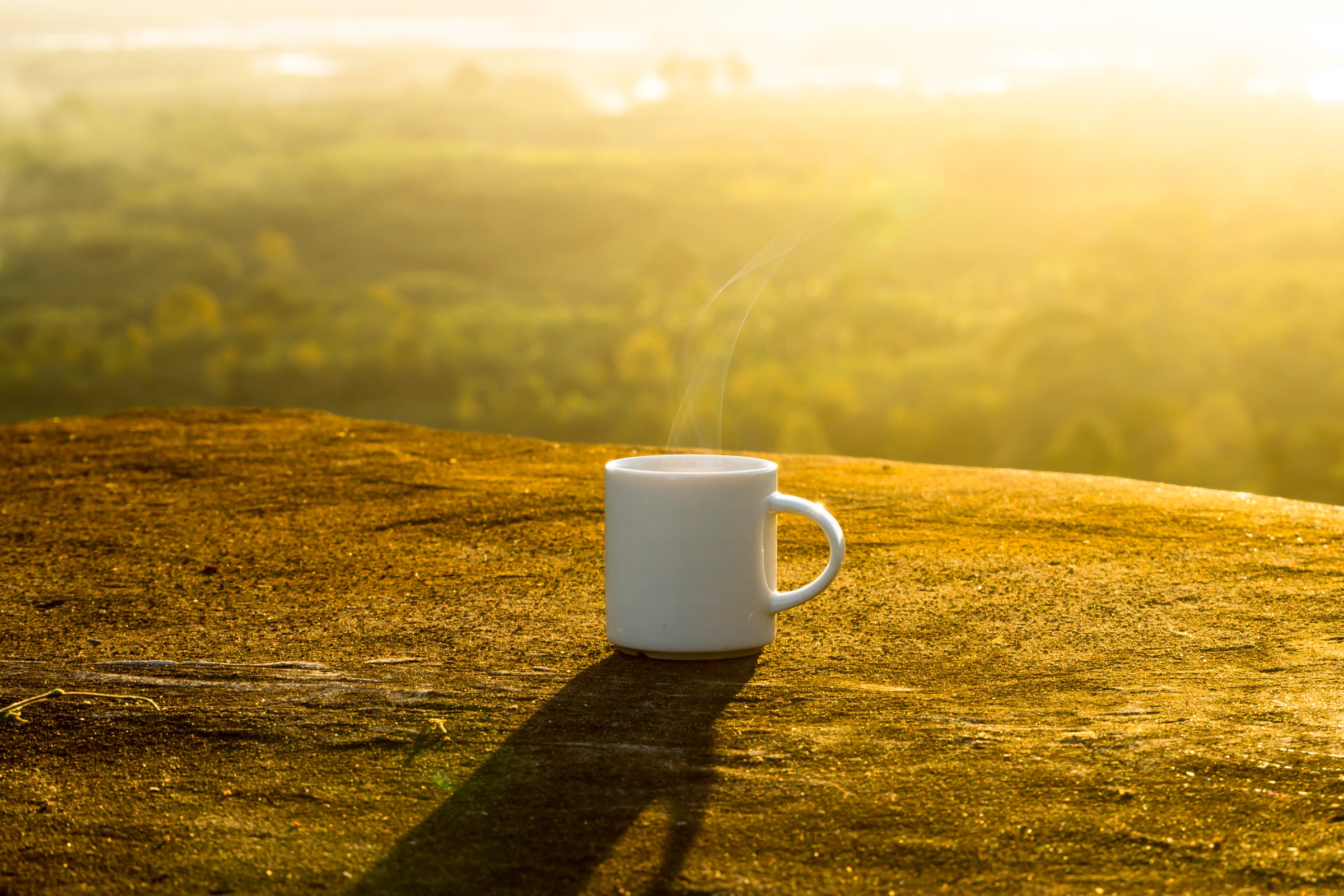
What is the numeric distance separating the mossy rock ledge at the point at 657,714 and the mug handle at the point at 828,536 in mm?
92

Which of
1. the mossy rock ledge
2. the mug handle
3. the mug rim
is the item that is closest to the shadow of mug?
the mossy rock ledge

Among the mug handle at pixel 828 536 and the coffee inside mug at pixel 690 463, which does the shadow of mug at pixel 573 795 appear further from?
the coffee inside mug at pixel 690 463

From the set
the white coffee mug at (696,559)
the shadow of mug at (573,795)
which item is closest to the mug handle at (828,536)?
the white coffee mug at (696,559)

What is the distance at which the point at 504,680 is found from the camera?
153cm

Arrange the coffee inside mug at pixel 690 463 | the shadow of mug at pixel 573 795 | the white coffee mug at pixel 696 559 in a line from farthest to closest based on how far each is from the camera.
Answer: the coffee inside mug at pixel 690 463 → the white coffee mug at pixel 696 559 → the shadow of mug at pixel 573 795

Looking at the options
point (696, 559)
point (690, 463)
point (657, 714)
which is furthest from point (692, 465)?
point (657, 714)

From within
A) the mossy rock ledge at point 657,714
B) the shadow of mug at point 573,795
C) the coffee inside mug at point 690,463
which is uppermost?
the coffee inside mug at point 690,463

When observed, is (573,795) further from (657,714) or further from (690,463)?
(690,463)

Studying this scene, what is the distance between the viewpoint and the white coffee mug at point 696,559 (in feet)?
4.98

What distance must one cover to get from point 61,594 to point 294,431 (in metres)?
1.60

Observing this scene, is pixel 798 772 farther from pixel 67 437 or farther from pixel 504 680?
pixel 67 437

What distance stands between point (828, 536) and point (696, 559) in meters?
0.17

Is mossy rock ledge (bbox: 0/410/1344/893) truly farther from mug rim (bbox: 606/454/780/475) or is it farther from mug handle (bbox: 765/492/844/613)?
mug rim (bbox: 606/454/780/475)

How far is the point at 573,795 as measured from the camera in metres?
1.18
